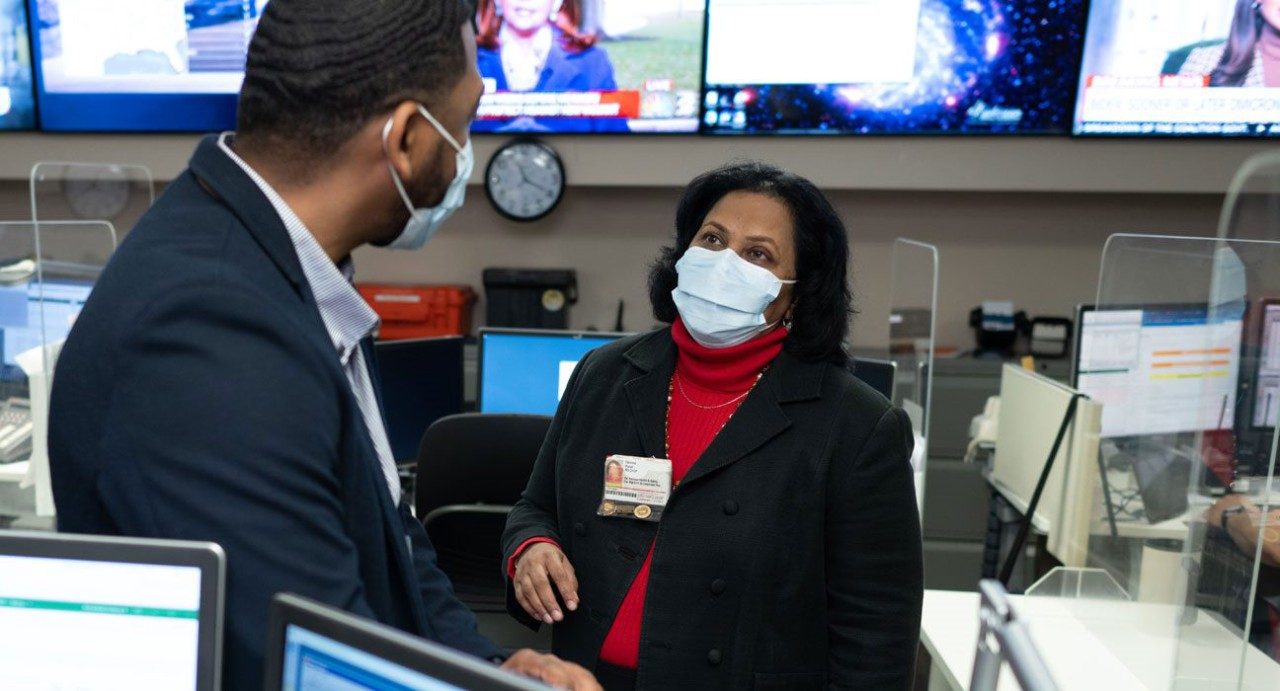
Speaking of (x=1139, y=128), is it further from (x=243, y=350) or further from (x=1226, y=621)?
(x=243, y=350)

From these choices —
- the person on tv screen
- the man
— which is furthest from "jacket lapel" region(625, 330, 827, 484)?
the person on tv screen

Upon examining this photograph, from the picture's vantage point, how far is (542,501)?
1577mm

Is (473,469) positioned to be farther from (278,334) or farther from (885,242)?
(885,242)

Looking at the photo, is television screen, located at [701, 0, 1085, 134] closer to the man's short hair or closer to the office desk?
the office desk

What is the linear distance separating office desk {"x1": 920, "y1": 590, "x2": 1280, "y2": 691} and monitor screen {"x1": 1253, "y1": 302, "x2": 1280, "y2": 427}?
323mm

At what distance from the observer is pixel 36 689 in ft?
2.52

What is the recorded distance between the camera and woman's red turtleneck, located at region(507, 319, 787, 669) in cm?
144

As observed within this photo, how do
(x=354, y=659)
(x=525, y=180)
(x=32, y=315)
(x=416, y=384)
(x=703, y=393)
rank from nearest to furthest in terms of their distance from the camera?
(x=354, y=659), (x=703, y=393), (x=32, y=315), (x=416, y=384), (x=525, y=180)

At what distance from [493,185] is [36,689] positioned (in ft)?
11.4

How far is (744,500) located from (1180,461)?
3.70ft

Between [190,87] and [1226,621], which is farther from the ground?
[190,87]

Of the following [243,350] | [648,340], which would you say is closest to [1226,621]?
[648,340]

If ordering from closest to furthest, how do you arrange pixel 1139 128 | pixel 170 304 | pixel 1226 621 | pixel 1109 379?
pixel 170 304, pixel 1226 621, pixel 1109 379, pixel 1139 128

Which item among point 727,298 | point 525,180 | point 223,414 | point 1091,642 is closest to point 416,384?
point 525,180
